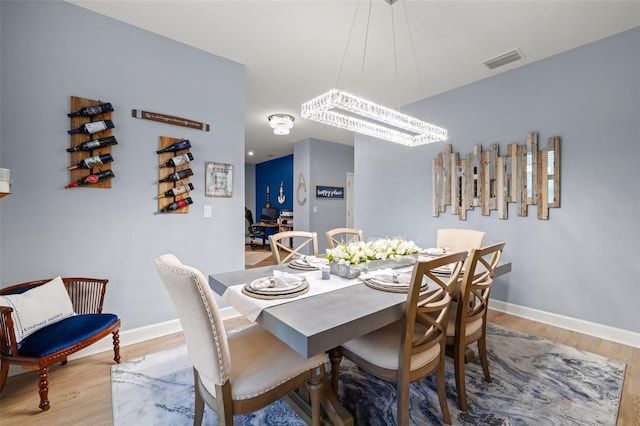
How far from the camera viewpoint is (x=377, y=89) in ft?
12.2

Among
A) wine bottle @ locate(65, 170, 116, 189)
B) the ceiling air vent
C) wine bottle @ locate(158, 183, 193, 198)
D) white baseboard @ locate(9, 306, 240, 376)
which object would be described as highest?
the ceiling air vent

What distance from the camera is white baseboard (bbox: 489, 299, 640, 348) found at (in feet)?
8.29

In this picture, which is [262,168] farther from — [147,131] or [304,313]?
[304,313]

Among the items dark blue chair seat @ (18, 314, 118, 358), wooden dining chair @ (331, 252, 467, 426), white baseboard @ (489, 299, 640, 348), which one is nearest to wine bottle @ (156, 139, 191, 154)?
dark blue chair seat @ (18, 314, 118, 358)

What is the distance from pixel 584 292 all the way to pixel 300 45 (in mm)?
3577

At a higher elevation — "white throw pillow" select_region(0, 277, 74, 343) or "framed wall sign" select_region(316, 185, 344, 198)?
"framed wall sign" select_region(316, 185, 344, 198)

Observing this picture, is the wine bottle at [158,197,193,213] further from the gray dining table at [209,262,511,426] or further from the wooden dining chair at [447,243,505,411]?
the wooden dining chair at [447,243,505,411]

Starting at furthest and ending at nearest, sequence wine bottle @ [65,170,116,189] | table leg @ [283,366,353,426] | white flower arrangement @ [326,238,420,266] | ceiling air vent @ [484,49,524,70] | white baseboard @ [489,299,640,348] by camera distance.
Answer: ceiling air vent @ [484,49,524,70] < white baseboard @ [489,299,640,348] < wine bottle @ [65,170,116,189] < white flower arrangement @ [326,238,420,266] < table leg @ [283,366,353,426]

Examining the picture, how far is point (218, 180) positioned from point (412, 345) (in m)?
2.38

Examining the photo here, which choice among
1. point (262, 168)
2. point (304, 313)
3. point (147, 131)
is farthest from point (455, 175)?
point (262, 168)

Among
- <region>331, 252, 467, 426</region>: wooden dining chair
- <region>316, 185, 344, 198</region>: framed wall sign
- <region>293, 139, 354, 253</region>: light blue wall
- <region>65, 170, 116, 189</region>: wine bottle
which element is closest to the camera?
<region>331, 252, 467, 426</region>: wooden dining chair

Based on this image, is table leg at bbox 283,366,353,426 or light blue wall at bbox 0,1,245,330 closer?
table leg at bbox 283,366,353,426

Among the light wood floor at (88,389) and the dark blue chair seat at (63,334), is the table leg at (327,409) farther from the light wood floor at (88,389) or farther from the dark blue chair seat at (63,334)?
the dark blue chair seat at (63,334)

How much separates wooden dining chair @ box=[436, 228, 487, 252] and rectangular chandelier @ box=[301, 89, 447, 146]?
959 millimetres
